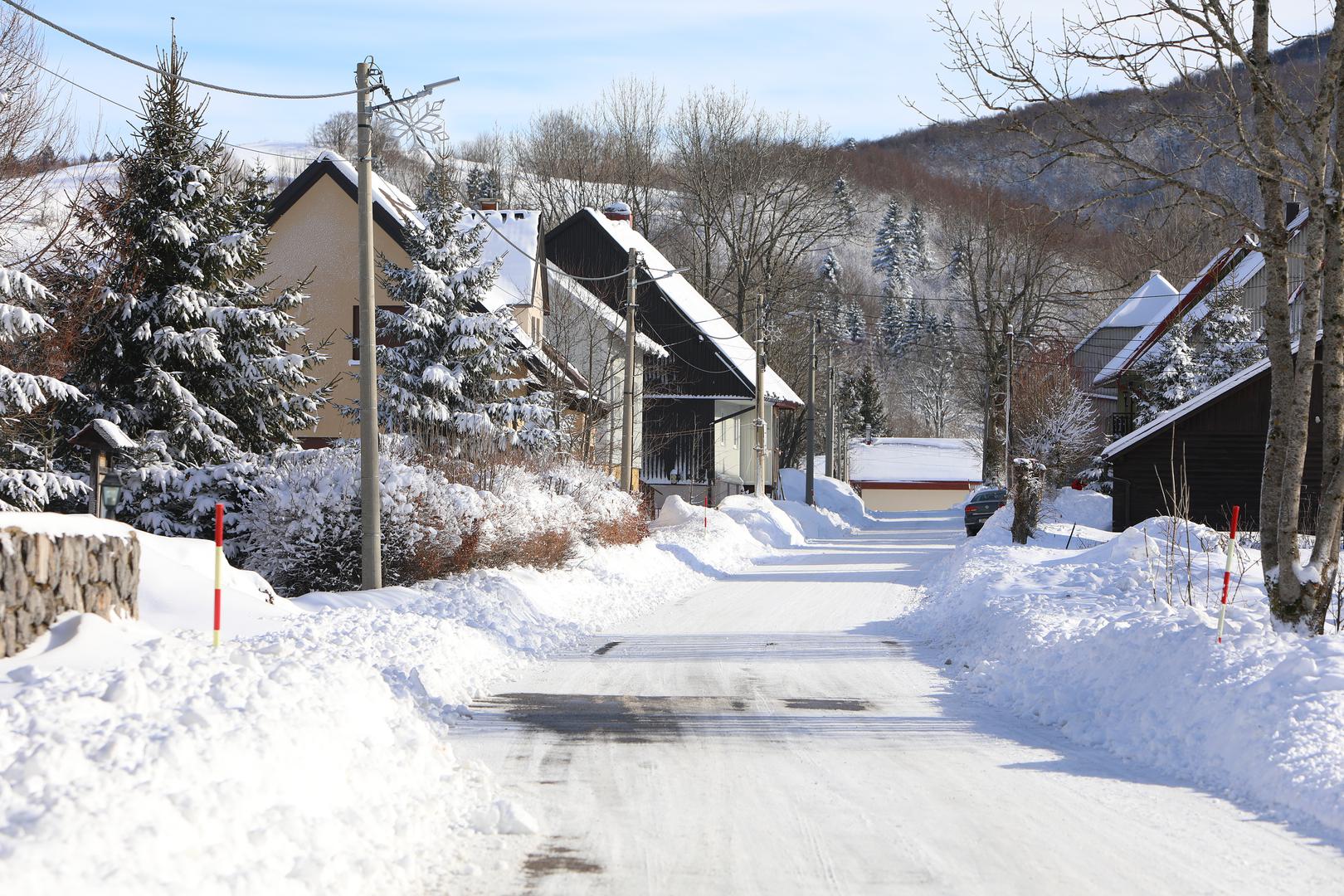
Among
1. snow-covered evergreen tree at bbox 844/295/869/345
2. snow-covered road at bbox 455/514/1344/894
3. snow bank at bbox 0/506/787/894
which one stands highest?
snow-covered evergreen tree at bbox 844/295/869/345

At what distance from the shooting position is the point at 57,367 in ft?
65.2

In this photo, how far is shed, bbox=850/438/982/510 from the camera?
9725 cm

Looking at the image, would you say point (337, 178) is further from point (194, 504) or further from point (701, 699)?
point (701, 699)

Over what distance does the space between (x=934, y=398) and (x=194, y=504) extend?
128 metres

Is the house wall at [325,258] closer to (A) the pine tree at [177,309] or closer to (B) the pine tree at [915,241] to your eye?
(A) the pine tree at [177,309]

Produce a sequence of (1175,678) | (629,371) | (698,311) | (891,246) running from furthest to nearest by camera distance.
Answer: (891,246), (698,311), (629,371), (1175,678)

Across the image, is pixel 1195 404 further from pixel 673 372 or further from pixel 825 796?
pixel 825 796

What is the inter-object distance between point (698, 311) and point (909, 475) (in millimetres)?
49921

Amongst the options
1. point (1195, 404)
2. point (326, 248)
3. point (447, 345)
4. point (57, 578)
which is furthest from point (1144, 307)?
point (57, 578)

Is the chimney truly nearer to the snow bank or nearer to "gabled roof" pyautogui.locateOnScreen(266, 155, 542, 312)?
"gabled roof" pyautogui.locateOnScreen(266, 155, 542, 312)

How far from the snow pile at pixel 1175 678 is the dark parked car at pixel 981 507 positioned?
30941 millimetres

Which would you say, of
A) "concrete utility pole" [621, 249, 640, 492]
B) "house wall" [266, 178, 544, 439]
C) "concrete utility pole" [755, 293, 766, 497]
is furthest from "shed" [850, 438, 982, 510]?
"concrete utility pole" [621, 249, 640, 492]

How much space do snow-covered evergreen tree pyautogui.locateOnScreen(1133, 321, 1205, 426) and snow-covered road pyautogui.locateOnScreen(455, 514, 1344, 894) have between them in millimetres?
35633

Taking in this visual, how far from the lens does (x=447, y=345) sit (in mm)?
27938
